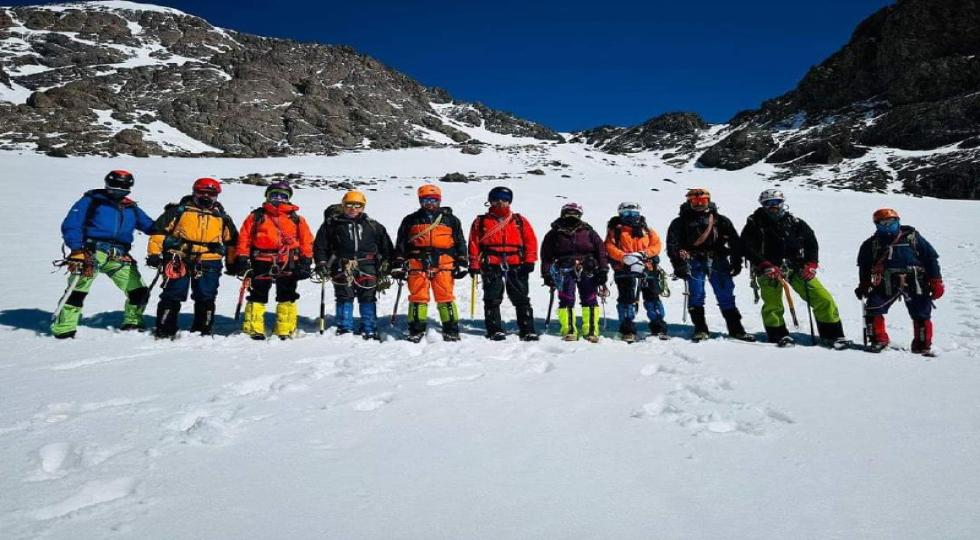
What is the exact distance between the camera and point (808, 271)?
6.92 m

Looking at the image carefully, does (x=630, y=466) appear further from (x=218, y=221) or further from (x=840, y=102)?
(x=840, y=102)

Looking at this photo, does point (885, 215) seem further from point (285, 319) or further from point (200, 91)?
point (200, 91)

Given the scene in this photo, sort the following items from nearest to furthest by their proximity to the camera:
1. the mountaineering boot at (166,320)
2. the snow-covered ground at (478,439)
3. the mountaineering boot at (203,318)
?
the snow-covered ground at (478,439) → the mountaineering boot at (166,320) → the mountaineering boot at (203,318)

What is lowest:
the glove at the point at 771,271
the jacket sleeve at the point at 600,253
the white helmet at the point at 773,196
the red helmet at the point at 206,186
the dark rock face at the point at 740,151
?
the glove at the point at 771,271

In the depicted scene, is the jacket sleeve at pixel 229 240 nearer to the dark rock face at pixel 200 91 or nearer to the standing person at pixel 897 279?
the standing person at pixel 897 279

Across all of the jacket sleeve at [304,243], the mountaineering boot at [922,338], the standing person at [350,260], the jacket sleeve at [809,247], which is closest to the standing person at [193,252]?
the jacket sleeve at [304,243]

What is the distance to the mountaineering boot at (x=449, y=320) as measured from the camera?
7043 mm

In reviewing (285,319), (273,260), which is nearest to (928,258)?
(285,319)

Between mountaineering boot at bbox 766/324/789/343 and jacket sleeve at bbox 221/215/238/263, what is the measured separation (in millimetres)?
7777

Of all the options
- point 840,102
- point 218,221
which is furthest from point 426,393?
point 840,102

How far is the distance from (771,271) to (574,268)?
278 cm

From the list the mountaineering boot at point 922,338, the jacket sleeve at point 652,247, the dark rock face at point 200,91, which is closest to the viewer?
the mountaineering boot at point 922,338

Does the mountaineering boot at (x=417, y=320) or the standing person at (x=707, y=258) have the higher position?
the standing person at (x=707, y=258)

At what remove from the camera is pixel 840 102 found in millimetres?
94500
